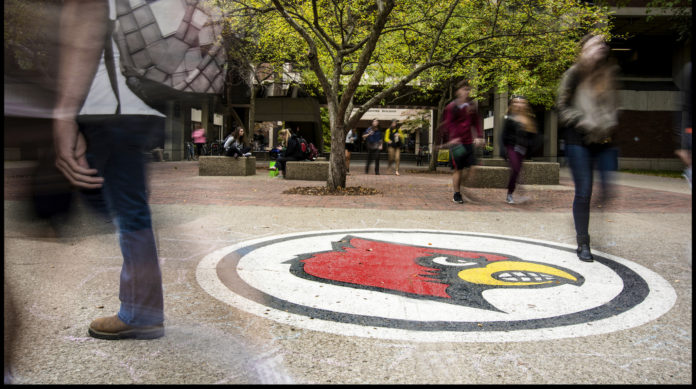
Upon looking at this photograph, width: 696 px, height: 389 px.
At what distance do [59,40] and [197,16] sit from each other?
43cm

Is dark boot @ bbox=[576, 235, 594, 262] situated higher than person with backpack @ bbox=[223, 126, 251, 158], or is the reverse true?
person with backpack @ bbox=[223, 126, 251, 158]

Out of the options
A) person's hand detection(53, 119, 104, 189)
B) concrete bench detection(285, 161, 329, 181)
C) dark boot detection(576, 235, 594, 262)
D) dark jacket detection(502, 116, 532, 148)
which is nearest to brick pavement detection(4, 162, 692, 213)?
dark jacket detection(502, 116, 532, 148)

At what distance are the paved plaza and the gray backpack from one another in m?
0.48

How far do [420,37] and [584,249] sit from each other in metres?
8.38

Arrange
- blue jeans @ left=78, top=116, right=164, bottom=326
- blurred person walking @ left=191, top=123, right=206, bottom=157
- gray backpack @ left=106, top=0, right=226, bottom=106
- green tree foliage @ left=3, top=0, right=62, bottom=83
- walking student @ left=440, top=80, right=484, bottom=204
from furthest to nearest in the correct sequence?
1. walking student @ left=440, top=80, right=484, bottom=204
2. blurred person walking @ left=191, top=123, right=206, bottom=157
3. blue jeans @ left=78, top=116, right=164, bottom=326
4. gray backpack @ left=106, top=0, right=226, bottom=106
5. green tree foliage @ left=3, top=0, right=62, bottom=83

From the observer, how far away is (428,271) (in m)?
4.07

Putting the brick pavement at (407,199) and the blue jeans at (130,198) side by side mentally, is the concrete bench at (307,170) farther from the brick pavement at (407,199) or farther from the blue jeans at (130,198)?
the blue jeans at (130,198)

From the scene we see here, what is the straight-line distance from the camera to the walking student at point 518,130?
5.71 metres

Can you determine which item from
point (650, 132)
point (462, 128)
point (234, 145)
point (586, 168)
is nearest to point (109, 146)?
point (586, 168)

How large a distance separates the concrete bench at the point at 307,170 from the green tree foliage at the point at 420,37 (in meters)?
2.87

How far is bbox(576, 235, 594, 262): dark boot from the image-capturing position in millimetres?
4508

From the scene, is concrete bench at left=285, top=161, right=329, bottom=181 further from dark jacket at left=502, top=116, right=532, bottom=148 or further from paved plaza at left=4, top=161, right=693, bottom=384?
dark jacket at left=502, top=116, right=532, bottom=148

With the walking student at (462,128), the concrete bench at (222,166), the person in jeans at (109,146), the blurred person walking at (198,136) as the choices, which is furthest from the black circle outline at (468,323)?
the concrete bench at (222,166)

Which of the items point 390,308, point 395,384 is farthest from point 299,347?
point 390,308
